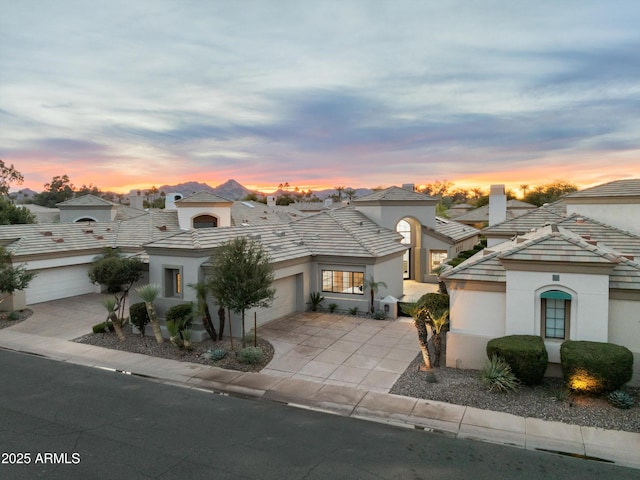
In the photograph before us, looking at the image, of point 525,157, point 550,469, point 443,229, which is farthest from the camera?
point 525,157

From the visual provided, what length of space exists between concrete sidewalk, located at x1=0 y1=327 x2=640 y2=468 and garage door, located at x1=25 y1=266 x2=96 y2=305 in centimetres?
874

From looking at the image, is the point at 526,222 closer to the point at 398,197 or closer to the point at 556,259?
the point at 398,197

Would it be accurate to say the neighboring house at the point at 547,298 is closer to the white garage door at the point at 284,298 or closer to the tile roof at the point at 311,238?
the tile roof at the point at 311,238

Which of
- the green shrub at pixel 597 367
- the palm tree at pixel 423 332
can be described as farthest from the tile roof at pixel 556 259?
the green shrub at pixel 597 367

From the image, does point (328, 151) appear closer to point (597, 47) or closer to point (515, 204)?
point (597, 47)

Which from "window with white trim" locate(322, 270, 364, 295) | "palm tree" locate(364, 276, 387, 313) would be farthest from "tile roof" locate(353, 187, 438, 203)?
"palm tree" locate(364, 276, 387, 313)

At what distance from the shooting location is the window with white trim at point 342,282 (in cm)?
2164

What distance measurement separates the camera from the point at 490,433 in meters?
9.59

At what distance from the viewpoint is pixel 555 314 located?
41.0ft

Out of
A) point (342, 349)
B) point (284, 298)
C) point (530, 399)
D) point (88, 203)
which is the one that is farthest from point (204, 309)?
point (88, 203)

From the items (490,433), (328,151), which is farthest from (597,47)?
(328,151)

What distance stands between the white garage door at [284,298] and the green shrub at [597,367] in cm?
1225

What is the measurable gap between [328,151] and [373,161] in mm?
6604

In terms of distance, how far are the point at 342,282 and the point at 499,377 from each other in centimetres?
1131
